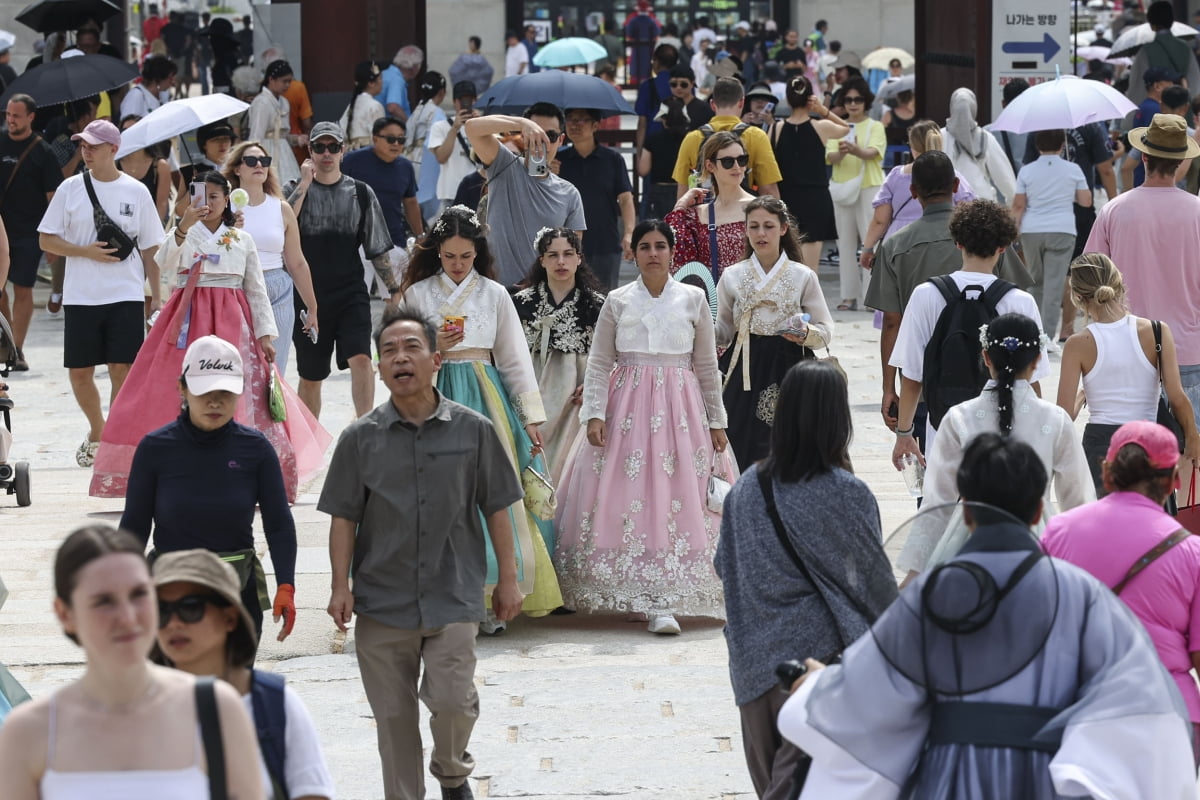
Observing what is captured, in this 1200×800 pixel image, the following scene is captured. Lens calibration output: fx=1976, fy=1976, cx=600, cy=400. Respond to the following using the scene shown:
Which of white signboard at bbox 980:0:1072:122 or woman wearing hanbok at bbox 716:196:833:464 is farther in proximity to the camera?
white signboard at bbox 980:0:1072:122

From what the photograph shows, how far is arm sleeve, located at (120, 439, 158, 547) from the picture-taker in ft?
18.2

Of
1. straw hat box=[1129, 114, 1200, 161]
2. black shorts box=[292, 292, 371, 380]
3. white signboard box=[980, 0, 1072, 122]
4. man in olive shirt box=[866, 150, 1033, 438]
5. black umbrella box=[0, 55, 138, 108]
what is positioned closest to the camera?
straw hat box=[1129, 114, 1200, 161]

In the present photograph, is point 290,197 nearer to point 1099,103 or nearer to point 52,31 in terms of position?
point 1099,103

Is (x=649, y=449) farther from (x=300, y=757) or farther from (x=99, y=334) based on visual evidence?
(x=300, y=757)

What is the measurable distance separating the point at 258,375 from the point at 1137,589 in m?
5.87

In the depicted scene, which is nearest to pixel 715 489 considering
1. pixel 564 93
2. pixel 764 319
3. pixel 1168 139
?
pixel 764 319

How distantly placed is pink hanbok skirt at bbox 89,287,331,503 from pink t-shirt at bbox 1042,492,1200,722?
5.55 m

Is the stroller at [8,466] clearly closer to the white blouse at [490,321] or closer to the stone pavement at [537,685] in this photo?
the stone pavement at [537,685]

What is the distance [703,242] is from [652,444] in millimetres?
1758

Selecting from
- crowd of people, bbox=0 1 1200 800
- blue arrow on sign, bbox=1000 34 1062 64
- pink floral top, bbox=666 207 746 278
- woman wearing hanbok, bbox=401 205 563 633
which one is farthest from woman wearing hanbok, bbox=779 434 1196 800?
blue arrow on sign, bbox=1000 34 1062 64

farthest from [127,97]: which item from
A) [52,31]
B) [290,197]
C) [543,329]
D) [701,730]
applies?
[701,730]

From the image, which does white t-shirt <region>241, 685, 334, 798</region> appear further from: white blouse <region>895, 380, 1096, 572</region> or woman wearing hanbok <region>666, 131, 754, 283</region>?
woman wearing hanbok <region>666, 131, 754, 283</region>

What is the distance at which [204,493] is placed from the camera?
219 inches

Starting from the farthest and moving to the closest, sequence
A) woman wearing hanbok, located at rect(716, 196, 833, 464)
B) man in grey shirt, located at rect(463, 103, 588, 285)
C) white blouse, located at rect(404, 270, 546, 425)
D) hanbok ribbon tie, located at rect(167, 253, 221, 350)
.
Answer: man in grey shirt, located at rect(463, 103, 588, 285) → hanbok ribbon tie, located at rect(167, 253, 221, 350) → woman wearing hanbok, located at rect(716, 196, 833, 464) → white blouse, located at rect(404, 270, 546, 425)
